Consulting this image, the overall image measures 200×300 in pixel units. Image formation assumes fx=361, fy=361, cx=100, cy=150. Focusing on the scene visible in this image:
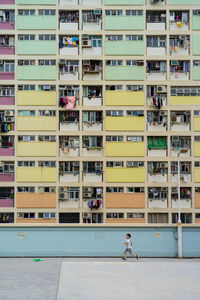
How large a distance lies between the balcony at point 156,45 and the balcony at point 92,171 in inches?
353

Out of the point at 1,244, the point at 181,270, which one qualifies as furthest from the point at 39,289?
the point at 1,244

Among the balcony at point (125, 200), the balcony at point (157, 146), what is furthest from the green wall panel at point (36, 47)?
the balcony at point (125, 200)

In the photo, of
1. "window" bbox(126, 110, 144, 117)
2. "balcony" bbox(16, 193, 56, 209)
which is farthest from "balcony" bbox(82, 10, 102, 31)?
"balcony" bbox(16, 193, 56, 209)

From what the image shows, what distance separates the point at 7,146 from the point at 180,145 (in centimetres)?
1237

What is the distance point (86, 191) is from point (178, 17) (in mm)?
14441

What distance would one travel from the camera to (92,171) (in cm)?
2573

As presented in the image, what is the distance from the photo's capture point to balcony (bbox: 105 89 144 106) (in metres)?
25.9

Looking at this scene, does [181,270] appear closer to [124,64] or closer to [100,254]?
[100,254]

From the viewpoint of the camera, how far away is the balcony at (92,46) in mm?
25875

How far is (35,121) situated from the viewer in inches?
1010

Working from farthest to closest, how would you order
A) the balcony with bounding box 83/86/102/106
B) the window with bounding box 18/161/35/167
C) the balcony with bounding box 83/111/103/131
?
1. the balcony with bounding box 83/86/102/106
2. the balcony with bounding box 83/111/103/131
3. the window with bounding box 18/161/35/167

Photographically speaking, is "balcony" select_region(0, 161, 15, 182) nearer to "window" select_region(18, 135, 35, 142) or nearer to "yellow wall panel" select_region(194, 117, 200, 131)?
"window" select_region(18, 135, 35, 142)

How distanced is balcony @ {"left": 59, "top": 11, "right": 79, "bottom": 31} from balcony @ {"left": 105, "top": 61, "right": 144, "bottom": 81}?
390 cm

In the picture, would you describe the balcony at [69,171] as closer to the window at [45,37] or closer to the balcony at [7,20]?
the window at [45,37]
